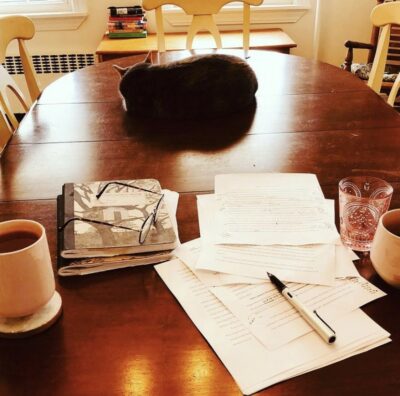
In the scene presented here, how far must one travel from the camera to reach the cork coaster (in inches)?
25.3

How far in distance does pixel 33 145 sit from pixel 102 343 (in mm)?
725

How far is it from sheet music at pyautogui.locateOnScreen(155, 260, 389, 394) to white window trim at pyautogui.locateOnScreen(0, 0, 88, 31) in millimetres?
2716

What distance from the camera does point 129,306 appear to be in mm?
708

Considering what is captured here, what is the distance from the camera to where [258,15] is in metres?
3.07

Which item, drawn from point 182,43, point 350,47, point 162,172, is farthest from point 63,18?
point 162,172

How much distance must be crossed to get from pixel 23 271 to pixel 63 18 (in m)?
2.76

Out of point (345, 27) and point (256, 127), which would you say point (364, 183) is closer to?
point (256, 127)

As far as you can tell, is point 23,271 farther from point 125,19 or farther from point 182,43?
point 125,19

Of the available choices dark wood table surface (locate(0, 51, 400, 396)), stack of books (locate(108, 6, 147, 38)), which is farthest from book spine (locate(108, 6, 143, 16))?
dark wood table surface (locate(0, 51, 400, 396))

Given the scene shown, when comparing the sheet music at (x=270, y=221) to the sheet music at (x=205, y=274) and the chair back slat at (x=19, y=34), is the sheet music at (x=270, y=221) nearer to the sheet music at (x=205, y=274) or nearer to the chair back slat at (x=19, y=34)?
the sheet music at (x=205, y=274)

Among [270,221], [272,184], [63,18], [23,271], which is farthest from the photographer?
[63,18]

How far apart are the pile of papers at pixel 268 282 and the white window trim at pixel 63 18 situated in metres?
2.43

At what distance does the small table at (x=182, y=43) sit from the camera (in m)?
2.68

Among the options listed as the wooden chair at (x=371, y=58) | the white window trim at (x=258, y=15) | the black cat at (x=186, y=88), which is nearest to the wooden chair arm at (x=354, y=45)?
the wooden chair at (x=371, y=58)
